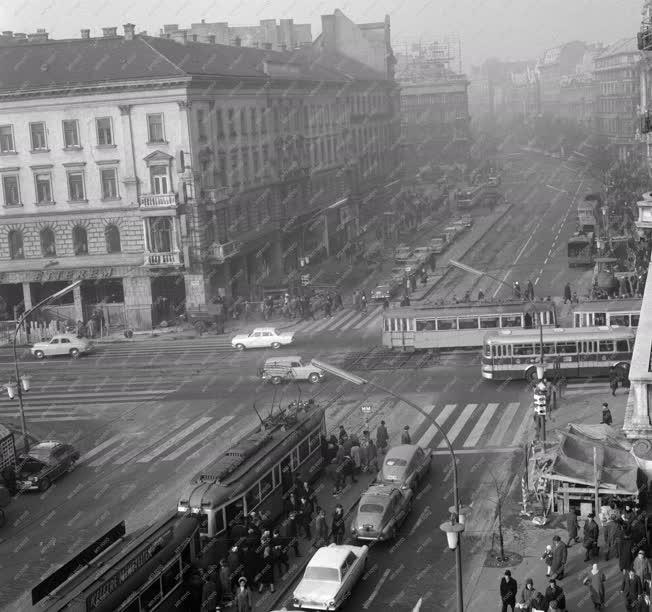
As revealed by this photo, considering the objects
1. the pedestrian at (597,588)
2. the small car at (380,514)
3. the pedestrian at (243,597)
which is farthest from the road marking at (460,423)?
the pedestrian at (243,597)

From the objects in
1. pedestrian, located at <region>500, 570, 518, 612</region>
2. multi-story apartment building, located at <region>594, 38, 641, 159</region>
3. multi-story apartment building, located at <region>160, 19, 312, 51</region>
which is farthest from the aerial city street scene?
multi-story apartment building, located at <region>594, 38, 641, 159</region>

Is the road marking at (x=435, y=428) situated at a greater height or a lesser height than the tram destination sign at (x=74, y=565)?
lesser

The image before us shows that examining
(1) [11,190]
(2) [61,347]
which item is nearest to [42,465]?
(2) [61,347]

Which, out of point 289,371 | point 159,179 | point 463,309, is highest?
point 159,179

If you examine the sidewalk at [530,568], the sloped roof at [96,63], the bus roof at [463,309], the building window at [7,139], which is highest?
the sloped roof at [96,63]

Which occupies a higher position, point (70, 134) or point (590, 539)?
point (70, 134)

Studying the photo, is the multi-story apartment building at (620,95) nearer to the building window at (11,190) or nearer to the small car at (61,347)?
the building window at (11,190)

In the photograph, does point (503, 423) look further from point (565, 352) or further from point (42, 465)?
point (42, 465)

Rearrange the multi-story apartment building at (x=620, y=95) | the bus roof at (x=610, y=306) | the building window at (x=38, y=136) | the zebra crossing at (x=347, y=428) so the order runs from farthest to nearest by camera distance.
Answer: the multi-story apartment building at (x=620, y=95), the building window at (x=38, y=136), the bus roof at (x=610, y=306), the zebra crossing at (x=347, y=428)
